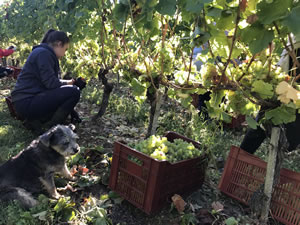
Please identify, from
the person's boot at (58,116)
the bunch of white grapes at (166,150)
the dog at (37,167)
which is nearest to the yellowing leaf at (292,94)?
the bunch of white grapes at (166,150)

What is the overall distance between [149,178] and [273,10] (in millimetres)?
1515

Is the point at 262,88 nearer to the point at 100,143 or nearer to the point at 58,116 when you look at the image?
the point at 100,143

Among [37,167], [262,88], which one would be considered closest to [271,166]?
[262,88]

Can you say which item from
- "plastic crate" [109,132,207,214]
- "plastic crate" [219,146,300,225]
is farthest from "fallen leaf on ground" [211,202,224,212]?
"plastic crate" [109,132,207,214]

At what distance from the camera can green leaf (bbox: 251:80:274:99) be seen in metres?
1.59

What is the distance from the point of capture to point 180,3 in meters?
1.31

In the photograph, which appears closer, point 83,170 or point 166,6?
point 166,6

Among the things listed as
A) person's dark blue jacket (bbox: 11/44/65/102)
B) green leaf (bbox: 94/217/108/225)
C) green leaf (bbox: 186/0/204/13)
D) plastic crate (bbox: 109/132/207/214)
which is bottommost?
green leaf (bbox: 94/217/108/225)

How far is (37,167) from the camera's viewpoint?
254 centimetres

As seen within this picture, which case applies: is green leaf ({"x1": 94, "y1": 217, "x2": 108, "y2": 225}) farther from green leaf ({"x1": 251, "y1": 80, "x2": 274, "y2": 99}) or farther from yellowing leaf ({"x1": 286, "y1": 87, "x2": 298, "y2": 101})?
yellowing leaf ({"x1": 286, "y1": 87, "x2": 298, "y2": 101})

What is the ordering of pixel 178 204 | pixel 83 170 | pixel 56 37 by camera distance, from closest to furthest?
1. pixel 178 204
2. pixel 83 170
3. pixel 56 37

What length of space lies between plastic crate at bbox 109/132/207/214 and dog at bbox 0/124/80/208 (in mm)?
593

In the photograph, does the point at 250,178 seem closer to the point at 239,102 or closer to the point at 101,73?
the point at 239,102

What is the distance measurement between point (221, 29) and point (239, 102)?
0.74 m
